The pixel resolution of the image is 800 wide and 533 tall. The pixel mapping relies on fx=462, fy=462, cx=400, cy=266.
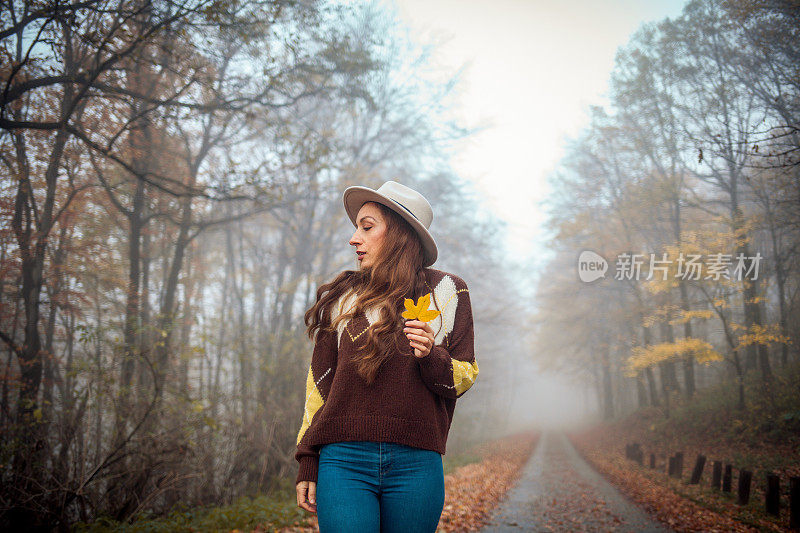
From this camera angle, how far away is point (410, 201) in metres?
2.01

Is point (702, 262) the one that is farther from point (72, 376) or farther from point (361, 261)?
point (72, 376)

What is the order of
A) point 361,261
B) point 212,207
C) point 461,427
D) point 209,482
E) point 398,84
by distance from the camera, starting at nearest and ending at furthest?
point 361,261, point 209,482, point 212,207, point 398,84, point 461,427

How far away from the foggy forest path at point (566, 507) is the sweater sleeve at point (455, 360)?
556 centimetres

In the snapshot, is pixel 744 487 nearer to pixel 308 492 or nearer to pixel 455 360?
pixel 455 360

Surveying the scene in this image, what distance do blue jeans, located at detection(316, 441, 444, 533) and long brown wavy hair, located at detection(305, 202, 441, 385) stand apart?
265 millimetres

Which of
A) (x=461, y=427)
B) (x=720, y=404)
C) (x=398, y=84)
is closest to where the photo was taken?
(x=720, y=404)

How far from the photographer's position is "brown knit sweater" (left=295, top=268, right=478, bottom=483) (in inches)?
65.9

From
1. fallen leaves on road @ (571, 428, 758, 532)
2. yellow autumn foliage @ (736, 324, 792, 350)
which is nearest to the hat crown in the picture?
fallen leaves on road @ (571, 428, 758, 532)

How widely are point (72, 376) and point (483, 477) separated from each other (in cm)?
882

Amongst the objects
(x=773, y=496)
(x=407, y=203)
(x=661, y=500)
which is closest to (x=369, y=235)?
(x=407, y=203)

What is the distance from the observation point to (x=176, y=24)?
6438 millimetres

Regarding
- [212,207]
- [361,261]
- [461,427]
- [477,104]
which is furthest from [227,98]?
[461,427]

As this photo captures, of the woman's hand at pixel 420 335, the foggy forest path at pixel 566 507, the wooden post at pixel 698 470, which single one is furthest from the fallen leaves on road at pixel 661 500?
the woman's hand at pixel 420 335

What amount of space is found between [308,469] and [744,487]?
27.8ft
